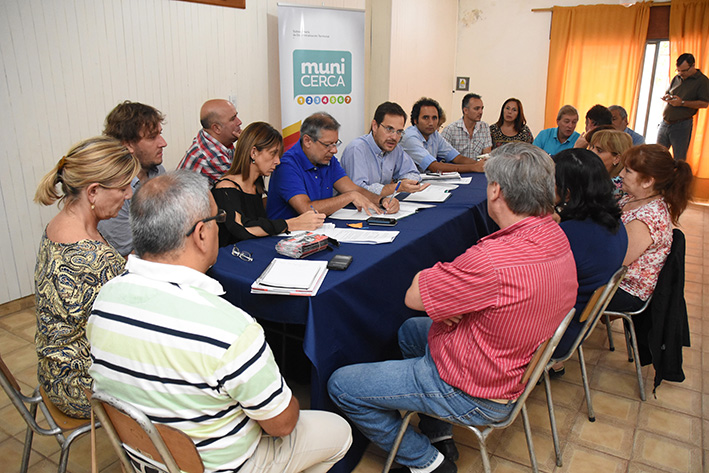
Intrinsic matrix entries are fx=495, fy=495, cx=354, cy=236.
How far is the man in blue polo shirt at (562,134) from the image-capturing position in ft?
14.4

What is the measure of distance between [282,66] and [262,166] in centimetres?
227

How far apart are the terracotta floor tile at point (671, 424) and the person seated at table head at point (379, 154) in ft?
5.70

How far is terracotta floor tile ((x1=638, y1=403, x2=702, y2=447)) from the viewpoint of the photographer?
6.73 ft

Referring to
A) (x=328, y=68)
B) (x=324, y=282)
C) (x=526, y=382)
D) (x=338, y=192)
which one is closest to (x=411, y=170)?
(x=338, y=192)

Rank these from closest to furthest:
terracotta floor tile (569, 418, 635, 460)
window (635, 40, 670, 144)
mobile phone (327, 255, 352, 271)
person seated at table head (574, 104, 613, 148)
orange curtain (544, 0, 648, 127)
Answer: mobile phone (327, 255, 352, 271)
terracotta floor tile (569, 418, 635, 460)
person seated at table head (574, 104, 613, 148)
orange curtain (544, 0, 648, 127)
window (635, 40, 670, 144)

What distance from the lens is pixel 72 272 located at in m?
1.41

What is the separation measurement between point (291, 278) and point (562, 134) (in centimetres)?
374

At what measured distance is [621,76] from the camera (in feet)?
21.2

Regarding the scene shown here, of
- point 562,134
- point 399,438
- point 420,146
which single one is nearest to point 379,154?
point 420,146

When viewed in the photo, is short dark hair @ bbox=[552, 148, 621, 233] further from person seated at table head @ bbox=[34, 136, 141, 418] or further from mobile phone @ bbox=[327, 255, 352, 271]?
person seated at table head @ bbox=[34, 136, 141, 418]

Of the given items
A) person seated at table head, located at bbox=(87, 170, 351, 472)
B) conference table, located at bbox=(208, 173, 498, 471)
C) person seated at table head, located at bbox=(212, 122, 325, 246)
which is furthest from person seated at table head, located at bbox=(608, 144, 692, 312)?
person seated at table head, located at bbox=(87, 170, 351, 472)

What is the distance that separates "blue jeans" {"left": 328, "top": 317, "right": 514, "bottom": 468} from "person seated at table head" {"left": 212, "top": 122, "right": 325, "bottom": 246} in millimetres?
789

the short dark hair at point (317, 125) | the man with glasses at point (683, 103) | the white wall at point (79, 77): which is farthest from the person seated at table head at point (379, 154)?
the man with glasses at point (683, 103)

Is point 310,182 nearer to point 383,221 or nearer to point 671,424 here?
point 383,221
